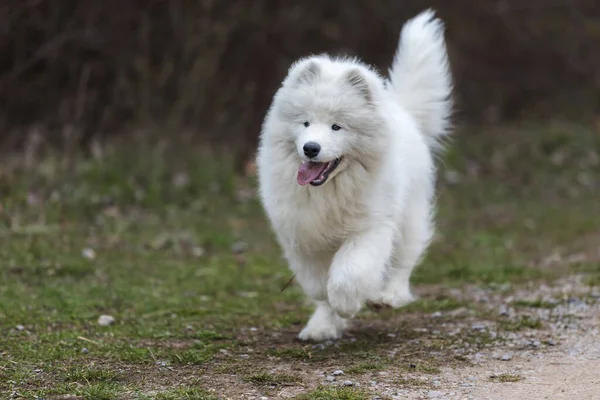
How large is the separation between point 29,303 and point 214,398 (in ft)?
7.52

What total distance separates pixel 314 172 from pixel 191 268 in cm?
282

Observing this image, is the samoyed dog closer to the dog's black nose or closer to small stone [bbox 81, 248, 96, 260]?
the dog's black nose

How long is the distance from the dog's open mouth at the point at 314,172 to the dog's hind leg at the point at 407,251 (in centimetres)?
90

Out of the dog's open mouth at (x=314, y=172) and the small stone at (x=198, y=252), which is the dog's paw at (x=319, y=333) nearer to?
the dog's open mouth at (x=314, y=172)

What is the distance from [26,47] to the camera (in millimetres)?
10234

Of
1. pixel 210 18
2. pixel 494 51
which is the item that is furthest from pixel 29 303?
pixel 494 51

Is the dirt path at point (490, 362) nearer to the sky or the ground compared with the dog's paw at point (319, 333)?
nearer to the ground

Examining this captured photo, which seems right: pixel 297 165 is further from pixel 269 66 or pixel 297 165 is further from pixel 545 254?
pixel 269 66

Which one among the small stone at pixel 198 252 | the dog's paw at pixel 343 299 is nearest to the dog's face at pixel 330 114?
the dog's paw at pixel 343 299

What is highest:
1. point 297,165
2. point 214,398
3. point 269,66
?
point 269,66

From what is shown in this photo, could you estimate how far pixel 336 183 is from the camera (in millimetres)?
5016

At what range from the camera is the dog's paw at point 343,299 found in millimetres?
4805

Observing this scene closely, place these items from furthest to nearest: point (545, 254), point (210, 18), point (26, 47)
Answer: point (210, 18) < point (26, 47) < point (545, 254)

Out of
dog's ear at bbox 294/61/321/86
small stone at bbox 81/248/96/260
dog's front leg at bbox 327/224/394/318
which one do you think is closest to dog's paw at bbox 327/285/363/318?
dog's front leg at bbox 327/224/394/318
